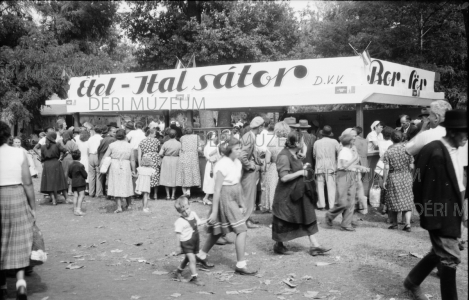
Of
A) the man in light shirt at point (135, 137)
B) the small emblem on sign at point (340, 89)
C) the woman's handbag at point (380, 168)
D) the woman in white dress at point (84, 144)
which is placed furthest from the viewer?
the woman in white dress at point (84, 144)

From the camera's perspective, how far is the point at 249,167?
8422 mm

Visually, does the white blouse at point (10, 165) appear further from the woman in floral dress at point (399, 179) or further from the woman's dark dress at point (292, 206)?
the woman in floral dress at point (399, 179)

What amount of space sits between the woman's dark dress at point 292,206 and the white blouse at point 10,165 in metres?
3.33

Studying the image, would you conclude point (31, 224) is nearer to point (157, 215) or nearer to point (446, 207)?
point (446, 207)

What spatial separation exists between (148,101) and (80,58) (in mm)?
5700

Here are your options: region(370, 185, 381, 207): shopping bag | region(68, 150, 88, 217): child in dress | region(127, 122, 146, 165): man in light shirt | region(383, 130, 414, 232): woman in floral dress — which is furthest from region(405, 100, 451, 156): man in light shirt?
region(127, 122, 146, 165): man in light shirt

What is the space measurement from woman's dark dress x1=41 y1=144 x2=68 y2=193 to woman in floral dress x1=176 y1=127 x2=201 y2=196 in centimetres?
281

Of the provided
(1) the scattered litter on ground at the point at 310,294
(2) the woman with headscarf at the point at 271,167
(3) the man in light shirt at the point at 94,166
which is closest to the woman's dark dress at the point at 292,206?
(1) the scattered litter on ground at the point at 310,294

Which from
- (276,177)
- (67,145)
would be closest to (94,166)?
(67,145)

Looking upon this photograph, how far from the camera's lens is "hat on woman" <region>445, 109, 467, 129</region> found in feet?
14.2

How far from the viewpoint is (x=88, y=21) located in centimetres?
492

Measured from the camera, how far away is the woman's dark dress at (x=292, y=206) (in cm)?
684

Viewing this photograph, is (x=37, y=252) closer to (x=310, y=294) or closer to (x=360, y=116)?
(x=310, y=294)

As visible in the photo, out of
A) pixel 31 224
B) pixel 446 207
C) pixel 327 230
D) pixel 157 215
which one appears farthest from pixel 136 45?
pixel 446 207
